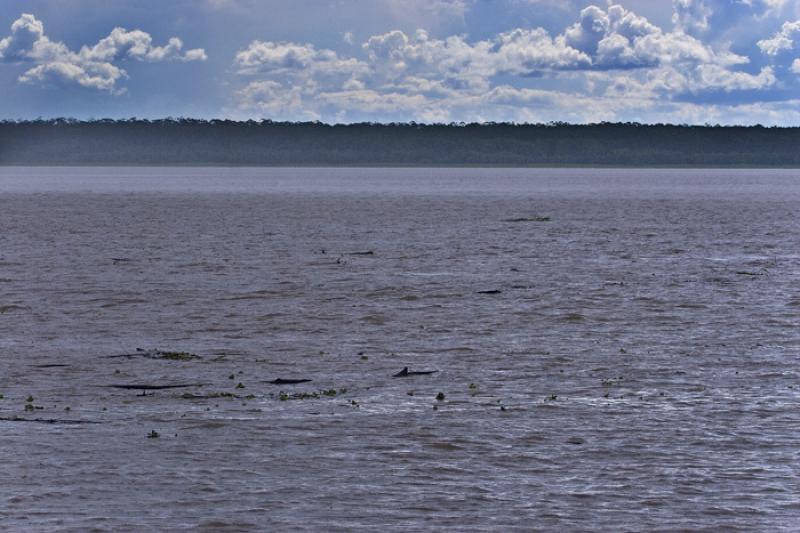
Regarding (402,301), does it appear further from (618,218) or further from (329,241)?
(618,218)

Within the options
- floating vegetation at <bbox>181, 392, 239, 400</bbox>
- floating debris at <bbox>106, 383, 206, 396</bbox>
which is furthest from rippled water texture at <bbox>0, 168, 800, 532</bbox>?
floating debris at <bbox>106, 383, 206, 396</bbox>

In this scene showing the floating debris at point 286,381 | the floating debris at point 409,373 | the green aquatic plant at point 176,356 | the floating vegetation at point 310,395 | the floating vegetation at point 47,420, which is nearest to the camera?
the floating vegetation at point 47,420

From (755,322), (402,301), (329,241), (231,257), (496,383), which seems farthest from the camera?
(329,241)

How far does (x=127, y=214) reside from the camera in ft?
234

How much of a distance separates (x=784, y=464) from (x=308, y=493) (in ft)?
15.1

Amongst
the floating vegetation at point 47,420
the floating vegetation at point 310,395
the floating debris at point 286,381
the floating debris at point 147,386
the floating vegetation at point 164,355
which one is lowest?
the floating vegetation at point 164,355

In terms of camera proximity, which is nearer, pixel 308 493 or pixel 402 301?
pixel 308 493

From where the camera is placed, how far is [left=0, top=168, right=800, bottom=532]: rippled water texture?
11758 mm

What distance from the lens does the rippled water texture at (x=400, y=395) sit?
11.8 meters

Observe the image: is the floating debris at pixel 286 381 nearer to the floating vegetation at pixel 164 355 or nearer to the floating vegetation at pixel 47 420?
the floating vegetation at pixel 164 355

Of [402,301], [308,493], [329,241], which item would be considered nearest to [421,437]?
[308,493]

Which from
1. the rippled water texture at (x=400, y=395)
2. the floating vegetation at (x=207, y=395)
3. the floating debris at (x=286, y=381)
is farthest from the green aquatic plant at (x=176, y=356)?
the floating vegetation at (x=207, y=395)

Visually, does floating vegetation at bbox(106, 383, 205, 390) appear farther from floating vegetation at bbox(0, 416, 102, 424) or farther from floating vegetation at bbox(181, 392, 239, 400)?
floating vegetation at bbox(0, 416, 102, 424)

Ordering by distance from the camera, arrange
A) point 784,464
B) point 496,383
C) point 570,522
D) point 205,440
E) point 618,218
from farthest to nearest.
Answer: point 618,218 → point 496,383 → point 205,440 → point 784,464 → point 570,522
